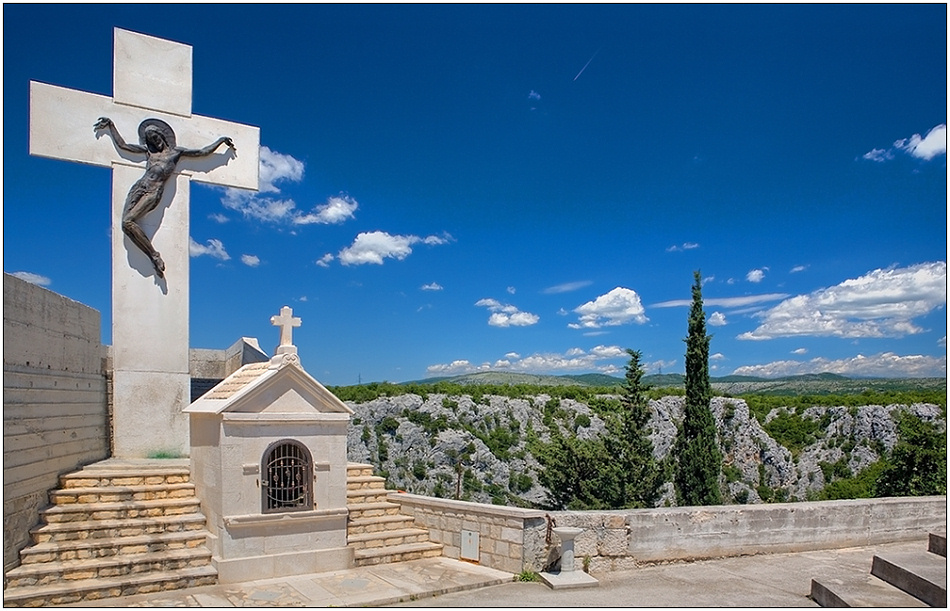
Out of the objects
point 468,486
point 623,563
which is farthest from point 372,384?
point 623,563

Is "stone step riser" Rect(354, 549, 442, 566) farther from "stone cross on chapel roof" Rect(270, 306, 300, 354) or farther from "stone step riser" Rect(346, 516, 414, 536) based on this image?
"stone cross on chapel roof" Rect(270, 306, 300, 354)

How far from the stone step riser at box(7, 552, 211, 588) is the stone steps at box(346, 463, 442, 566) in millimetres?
1997

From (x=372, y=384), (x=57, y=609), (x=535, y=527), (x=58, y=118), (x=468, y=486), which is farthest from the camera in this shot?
(x=372, y=384)

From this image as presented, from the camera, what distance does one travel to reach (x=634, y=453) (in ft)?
65.5

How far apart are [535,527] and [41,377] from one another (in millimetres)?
6698

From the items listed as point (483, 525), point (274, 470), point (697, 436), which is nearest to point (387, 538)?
point (483, 525)

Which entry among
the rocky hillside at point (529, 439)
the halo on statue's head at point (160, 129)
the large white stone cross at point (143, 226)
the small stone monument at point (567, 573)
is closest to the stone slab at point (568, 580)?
the small stone monument at point (567, 573)

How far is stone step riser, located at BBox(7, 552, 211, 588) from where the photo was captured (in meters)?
7.21

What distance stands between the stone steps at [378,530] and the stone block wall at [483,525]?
165 mm

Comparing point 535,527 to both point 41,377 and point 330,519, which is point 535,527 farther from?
point 41,377

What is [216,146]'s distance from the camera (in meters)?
12.2

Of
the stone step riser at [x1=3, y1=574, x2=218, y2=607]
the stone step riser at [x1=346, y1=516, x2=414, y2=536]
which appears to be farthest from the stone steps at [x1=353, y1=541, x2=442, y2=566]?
the stone step riser at [x1=3, y1=574, x2=218, y2=607]

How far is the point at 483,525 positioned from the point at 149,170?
8.17 m

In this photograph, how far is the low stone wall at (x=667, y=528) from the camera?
28.6ft
